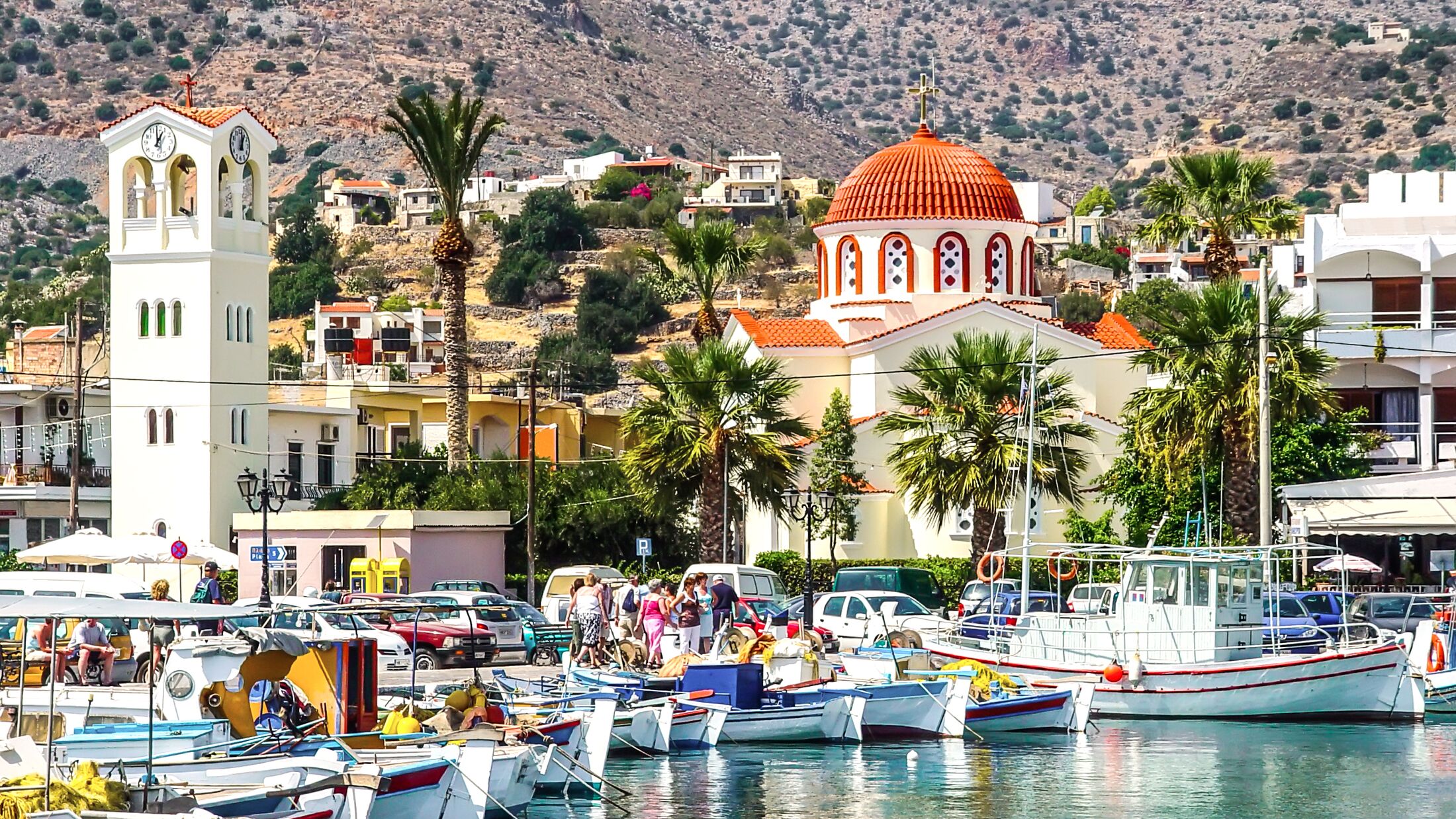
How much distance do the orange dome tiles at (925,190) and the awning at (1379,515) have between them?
51.9 ft

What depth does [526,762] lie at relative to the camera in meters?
21.0

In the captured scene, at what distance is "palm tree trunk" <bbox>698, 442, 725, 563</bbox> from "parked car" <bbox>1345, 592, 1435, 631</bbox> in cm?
1419

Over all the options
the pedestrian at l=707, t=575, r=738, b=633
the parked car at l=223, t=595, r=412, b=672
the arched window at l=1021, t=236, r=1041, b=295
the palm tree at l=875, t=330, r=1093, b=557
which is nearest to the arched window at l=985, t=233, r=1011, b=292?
the arched window at l=1021, t=236, r=1041, b=295

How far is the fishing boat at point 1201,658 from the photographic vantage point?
3038cm

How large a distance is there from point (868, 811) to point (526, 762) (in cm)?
358

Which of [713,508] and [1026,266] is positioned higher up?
[1026,266]

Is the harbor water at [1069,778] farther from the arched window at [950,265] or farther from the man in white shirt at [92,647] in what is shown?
the arched window at [950,265]

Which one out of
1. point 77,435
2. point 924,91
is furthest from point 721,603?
point 924,91

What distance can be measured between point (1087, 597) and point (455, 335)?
1970cm

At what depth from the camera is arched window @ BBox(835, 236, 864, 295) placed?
57469 mm

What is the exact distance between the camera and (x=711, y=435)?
46.1 metres

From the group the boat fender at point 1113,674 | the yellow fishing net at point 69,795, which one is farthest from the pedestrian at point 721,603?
the yellow fishing net at point 69,795

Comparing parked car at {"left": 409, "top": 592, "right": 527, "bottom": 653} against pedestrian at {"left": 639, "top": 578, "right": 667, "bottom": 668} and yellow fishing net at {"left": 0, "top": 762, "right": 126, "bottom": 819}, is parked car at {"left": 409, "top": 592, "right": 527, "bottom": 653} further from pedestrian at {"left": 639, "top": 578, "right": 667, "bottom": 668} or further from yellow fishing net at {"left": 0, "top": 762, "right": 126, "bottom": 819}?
yellow fishing net at {"left": 0, "top": 762, "right": 126, "bottom": 819}

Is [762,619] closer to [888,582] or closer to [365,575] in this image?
[888,582]
